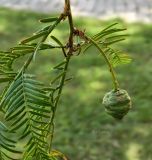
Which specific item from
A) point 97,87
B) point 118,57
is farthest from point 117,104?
point 97,87

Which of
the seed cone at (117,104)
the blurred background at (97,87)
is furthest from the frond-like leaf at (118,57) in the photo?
the blurred background at (97,87)

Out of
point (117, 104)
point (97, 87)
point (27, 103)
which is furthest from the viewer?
point (97, 87)

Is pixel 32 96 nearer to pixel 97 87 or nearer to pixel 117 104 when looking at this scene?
pixel 117 104

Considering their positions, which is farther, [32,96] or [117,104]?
[117,104]

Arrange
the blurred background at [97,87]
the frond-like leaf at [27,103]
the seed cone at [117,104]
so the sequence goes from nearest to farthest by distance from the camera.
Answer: the frond-like leaf at [27,103]
the seed cone at [117,104]
the blurred background at [97,87]

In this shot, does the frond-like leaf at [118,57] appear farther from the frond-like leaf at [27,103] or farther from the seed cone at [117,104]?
the frond-like leaf at [27,103]

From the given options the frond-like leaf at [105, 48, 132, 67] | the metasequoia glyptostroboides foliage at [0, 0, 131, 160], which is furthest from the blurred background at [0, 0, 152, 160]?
the metasequoia glyptostroboides foliage at [0, 0, 131, 160]

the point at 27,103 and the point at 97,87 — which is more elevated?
the point at 27,103
